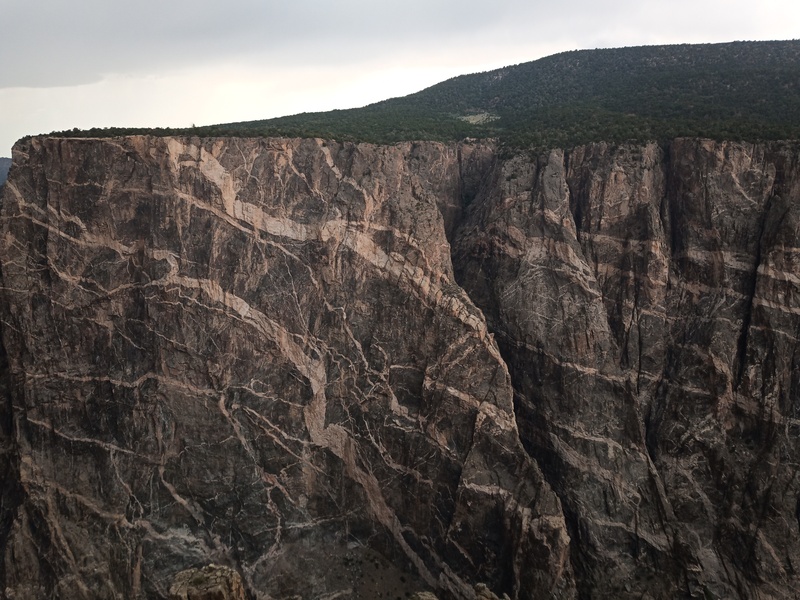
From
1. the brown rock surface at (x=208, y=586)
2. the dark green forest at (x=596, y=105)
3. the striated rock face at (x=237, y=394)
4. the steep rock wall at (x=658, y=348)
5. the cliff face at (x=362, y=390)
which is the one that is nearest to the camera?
the brown rock surface at (x=208, y=586)

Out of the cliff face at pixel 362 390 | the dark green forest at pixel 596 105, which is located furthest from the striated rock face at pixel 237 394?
the dark green forest at pixel 596 105

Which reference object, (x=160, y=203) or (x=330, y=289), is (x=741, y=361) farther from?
(x=160, y=203)

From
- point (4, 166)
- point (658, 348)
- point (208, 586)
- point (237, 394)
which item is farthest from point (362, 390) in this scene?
point (4, 166)

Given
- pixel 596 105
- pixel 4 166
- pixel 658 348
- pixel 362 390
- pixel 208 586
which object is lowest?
pixel 208 586

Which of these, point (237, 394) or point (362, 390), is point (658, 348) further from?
point (237, 394)

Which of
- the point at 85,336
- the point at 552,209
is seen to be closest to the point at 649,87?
the point at 552,209

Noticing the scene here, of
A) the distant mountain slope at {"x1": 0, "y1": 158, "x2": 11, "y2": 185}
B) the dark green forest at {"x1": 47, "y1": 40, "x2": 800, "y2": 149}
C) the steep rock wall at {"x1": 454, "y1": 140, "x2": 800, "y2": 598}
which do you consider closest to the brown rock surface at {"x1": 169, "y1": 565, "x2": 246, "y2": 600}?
the steep rock wall at {"x1": 454, "y1": 140, "x2": 800, "y2": 598}

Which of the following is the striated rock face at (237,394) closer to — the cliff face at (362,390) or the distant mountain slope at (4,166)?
the cliff face at (362,390)
